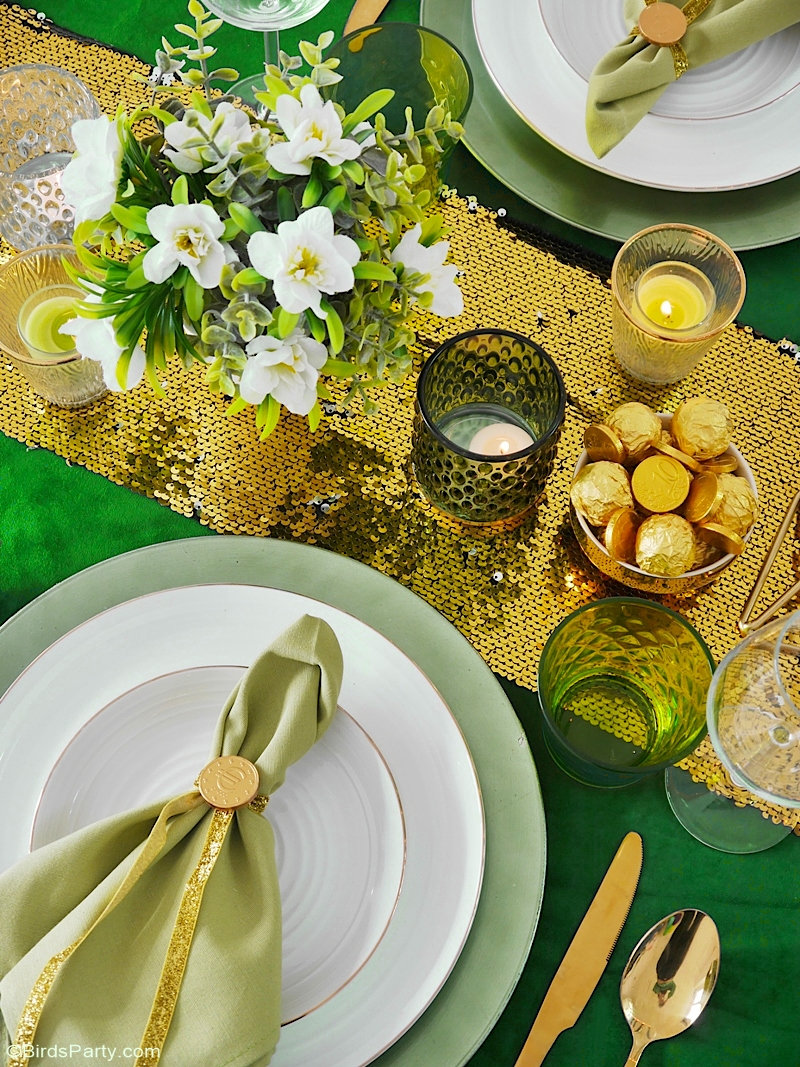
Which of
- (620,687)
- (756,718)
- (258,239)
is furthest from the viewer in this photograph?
(620,687)

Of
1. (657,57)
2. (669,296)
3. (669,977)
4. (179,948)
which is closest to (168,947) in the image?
(179,948)

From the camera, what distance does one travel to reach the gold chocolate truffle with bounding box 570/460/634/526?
67cm

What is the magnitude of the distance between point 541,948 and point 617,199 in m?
0.57

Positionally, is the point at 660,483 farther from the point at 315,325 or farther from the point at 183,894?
the point at 183,894

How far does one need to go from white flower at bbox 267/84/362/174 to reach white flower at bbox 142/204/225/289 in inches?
1.9

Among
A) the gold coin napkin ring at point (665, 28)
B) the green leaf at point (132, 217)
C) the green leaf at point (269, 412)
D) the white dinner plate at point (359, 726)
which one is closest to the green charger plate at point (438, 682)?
the white dinner plate at point (359, 726)

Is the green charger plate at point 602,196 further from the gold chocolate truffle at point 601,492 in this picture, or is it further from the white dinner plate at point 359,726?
the white dinner plate at point 359,726

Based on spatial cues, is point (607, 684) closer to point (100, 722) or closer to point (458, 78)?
point (100, 722)

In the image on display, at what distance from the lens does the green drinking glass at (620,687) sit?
0.66m

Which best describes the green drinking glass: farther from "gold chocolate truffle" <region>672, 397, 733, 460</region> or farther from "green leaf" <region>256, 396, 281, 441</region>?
"green leaf" <region>256, 396, 281, 441</region>

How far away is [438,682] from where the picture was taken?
25.5 inches

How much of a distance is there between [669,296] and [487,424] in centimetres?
17

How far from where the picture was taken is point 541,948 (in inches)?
25.5

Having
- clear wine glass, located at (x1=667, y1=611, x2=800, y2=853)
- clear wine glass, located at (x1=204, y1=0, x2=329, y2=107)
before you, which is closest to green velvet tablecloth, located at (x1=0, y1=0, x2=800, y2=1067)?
clear wine glass, located at (x1=667, y1=611, x2=800, y2=853)
